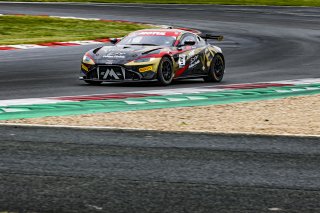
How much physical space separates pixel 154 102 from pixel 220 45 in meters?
16.6

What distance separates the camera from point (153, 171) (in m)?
8.46

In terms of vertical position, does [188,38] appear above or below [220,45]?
above

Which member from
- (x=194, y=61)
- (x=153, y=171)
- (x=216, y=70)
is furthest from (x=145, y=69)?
(x=153, y=171)

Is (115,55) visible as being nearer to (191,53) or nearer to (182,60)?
→ (182,60)

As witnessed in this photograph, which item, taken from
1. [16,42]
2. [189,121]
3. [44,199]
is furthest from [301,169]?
[16,42]

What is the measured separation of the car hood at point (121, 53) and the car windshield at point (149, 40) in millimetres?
371

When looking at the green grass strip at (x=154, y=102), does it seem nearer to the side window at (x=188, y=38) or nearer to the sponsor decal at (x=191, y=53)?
the sponsor decal at (x=191, y=53)

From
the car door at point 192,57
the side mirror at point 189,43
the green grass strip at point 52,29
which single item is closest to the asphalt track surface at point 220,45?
the car door at point 192,57

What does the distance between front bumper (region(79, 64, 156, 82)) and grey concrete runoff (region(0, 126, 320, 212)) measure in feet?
22.5

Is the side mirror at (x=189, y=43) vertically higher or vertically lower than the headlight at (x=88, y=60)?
higher

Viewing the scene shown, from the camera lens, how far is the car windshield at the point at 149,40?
61.8ft

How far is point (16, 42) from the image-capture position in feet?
94.7

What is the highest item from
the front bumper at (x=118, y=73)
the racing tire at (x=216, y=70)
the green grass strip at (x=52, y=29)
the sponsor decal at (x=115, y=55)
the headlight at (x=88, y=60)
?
the sponsor decal at (x=115, y=55)

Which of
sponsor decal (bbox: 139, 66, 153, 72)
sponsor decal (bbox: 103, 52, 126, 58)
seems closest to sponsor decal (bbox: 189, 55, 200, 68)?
sponsor decal (bbox: 139, 66, 153, 72)
